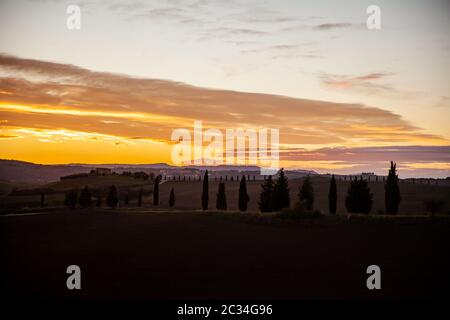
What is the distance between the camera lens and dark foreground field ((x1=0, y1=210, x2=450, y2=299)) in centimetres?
2138

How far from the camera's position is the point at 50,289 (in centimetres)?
2148

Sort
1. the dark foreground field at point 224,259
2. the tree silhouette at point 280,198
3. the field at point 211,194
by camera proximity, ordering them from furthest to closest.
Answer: the field at point 211,194
the tree silhouette at point 280,198
the dark foreground field at point 224,259

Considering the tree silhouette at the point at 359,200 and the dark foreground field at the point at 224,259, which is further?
the tree silhouette at the point at 359,200

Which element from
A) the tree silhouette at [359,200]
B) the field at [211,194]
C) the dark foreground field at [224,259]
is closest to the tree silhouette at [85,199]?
Answer: the field at [211,194]

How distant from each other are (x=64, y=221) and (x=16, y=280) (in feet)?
71.8

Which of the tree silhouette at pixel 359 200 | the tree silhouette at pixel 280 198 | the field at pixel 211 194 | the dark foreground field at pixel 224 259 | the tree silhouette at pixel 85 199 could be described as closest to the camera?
the dark foreground field at pixel 224 259

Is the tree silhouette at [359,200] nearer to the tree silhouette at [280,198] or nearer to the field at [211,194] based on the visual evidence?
the tree silhouette at [280,198]

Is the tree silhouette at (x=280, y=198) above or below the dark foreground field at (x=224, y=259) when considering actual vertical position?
above

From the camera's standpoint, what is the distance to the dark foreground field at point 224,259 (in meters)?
21.4

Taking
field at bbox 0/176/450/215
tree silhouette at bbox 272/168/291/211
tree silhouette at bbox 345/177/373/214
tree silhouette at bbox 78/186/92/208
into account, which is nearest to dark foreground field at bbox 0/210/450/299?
tree silhouette at bbox 345/177/373/214

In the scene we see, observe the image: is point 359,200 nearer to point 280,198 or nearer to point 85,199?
point 280,198

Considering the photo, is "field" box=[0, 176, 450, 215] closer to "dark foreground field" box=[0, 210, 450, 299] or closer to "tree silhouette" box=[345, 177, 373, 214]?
"tree silhouette" box=[345, 177, 373, 214]
